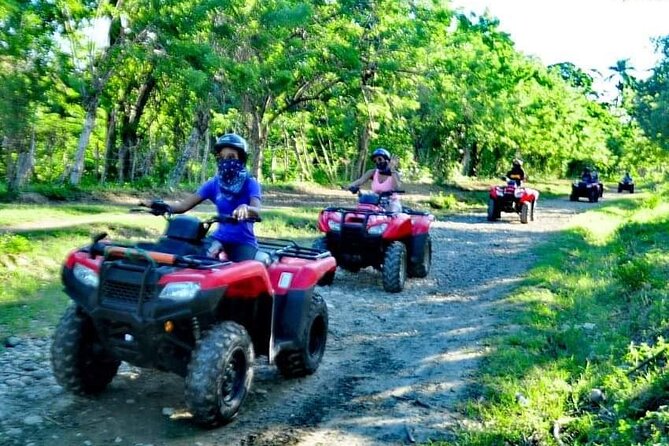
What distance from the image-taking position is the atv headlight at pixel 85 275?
15.4 ft

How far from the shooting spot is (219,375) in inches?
181

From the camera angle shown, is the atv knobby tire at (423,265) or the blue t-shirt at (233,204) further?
the atv knobby tire at (423,265)

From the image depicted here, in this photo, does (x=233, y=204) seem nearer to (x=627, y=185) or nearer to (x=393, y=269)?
(x=393, y=269)

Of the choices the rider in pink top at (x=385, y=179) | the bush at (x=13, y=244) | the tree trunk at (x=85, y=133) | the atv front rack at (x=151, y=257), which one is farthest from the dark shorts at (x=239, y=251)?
the tree trunk at (x=85, y=133)

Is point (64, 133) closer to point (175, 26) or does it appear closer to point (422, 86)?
point (175, 26)

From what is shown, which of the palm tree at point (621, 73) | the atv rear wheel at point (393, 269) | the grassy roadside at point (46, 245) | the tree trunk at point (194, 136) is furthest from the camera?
the palm tree at point (621, 73)

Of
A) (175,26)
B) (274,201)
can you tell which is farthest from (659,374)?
(274,201)

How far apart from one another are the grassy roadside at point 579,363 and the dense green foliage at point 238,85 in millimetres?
6564

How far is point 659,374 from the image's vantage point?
204 inches

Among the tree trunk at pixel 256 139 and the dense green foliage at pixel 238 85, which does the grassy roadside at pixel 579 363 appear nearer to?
the dense green foliage at pixel 238 85

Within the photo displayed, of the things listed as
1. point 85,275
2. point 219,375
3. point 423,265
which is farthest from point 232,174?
point 423,265

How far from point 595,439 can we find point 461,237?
40.7 ft

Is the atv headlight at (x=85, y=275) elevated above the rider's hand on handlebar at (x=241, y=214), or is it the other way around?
the rider's hand on handlebar at (x=241, y=214)

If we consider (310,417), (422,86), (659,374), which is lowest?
(310,417)
